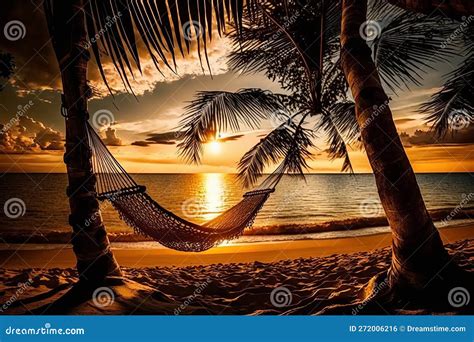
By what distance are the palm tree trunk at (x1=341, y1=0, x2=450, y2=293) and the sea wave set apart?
9.43ft

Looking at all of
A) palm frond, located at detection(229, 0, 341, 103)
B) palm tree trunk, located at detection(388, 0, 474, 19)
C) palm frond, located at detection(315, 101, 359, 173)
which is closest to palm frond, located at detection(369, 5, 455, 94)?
palm frond, located at detection(229, 0, 341, 103)

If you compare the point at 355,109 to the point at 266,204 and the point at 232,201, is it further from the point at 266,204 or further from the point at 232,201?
the point at 232,201

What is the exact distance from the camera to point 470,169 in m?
3.89

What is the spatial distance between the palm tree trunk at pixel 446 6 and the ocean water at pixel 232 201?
4105 mm

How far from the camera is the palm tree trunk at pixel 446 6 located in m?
0.61

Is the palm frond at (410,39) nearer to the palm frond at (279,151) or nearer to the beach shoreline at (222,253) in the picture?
the palm frond at (279,151)

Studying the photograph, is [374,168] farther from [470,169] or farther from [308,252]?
[470,169]

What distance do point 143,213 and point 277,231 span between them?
12.8ft

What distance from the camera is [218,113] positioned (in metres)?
2.30

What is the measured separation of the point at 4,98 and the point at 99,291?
3.04m

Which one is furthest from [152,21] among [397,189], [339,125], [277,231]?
[277,231]

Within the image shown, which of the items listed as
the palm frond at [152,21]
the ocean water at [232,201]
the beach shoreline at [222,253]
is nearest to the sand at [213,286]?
the beach shoreline at [222,253]

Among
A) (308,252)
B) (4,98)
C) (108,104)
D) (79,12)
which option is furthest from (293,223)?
(79,12)

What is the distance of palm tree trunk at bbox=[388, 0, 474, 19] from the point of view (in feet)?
2.01
